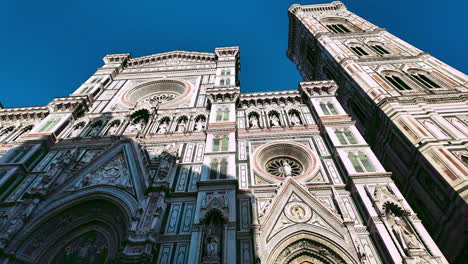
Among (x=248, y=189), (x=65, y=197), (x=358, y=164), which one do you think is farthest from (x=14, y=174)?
(x=358, y=164)

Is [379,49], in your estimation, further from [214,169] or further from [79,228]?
[79,228]

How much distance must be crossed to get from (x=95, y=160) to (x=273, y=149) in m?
7.46

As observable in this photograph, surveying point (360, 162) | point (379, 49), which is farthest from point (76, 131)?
point (379, 49)

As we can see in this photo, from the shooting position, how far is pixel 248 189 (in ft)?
31.4

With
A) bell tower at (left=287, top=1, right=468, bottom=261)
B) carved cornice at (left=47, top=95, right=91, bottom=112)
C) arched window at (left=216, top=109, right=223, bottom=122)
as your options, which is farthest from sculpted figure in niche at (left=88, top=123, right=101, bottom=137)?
bell tower at (left=287, top=1, right=468, bottom=261)

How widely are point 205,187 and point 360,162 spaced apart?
5606 millimetres

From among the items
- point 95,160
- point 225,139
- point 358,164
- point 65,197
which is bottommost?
point 65,197

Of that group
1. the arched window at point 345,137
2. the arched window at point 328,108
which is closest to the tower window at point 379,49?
the arched window at point 328,108

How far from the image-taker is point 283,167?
1112 centimetres

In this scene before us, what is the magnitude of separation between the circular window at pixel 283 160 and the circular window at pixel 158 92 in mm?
7990

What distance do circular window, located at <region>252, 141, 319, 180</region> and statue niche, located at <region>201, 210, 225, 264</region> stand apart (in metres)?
2.94

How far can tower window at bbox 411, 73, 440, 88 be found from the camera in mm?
14290

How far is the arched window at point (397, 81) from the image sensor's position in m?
14.6

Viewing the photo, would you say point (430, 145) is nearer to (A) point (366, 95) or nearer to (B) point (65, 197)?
(A) point (366, 95)
